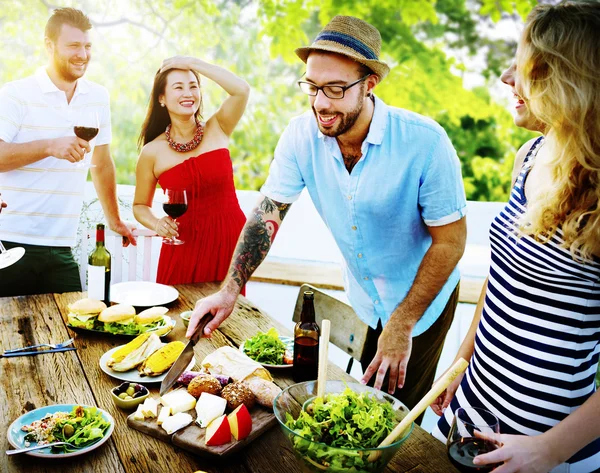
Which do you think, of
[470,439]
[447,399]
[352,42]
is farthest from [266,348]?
[352,42]

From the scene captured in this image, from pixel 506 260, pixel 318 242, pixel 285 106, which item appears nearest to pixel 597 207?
pixel 506 260

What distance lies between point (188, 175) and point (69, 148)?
2.01ft

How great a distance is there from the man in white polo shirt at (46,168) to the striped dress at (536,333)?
6.82 feet

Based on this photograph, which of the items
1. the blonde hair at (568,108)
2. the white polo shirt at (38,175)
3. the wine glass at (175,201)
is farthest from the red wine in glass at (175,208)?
the blonde hair at (568,108)

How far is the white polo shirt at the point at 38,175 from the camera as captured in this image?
2.73 meters

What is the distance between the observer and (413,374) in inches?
82.4

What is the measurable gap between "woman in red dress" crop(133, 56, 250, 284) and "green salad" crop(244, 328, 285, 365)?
1.43 metres

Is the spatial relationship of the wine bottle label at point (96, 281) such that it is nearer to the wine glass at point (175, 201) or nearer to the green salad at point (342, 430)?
Result: the wine glass at point (175, 201)

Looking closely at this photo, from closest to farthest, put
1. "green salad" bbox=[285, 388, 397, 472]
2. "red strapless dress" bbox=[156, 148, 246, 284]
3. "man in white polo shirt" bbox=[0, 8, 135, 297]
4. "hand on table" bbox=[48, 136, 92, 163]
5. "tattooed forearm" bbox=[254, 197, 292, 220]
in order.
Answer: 1. "green salad" bbox=[285, 388, 397, 472]
2. "tattooed forearm" bbox=[254, 197, 292, 220]
3. "hand on table" bbox=[48, 136, 92, 163]
4. "man in white polo shirt" bbox=[0, 8, 135, 297]
5. "red strapless dress" bbox=[156, 148, 246, 284]

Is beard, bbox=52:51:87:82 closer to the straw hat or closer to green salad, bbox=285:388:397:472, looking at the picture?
the straw hat

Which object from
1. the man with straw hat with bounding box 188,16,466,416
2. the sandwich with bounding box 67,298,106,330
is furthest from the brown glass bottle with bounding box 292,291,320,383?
the sandwich with bounding box 67,298,106,330

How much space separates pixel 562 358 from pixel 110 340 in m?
1.22

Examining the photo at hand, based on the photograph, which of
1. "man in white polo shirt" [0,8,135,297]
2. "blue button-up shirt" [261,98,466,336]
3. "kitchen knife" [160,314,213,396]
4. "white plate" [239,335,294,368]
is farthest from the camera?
"man in white polo shirt" [0,8,135,297]

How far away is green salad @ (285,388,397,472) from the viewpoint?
0.93 meters
